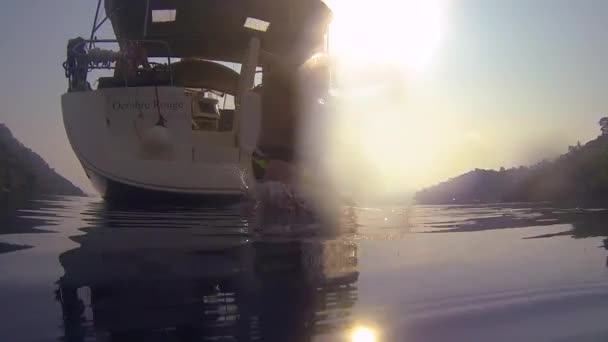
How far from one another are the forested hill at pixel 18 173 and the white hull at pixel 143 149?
2838 millimetres

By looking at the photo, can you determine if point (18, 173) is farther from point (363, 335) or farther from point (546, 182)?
point (546, 182)

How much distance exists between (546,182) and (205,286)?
38.2ft

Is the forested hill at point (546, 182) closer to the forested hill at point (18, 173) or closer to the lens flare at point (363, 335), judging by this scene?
the lens flare at point (363, 335)

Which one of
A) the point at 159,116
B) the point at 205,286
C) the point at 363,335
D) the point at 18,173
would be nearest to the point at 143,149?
the point at 159,116

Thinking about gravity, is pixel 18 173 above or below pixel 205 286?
above

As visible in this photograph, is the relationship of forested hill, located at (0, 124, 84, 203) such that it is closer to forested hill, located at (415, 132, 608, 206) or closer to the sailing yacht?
the sailing yacht

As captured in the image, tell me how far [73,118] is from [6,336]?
549cm

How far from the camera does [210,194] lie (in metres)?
5.96

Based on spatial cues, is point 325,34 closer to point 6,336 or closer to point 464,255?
point 464,255

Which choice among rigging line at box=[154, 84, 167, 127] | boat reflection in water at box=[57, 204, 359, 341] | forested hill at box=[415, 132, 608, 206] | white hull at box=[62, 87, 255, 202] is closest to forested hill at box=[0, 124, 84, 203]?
white hull at box=[62, 87, 255, 202]

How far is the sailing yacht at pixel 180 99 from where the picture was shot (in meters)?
5.96

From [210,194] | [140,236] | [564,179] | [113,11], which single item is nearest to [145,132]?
[210,194]

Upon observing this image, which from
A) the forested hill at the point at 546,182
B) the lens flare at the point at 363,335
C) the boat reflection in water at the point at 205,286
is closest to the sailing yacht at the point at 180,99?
the boat reflection in water at the point at 205,286

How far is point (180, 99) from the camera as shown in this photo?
255 inches
